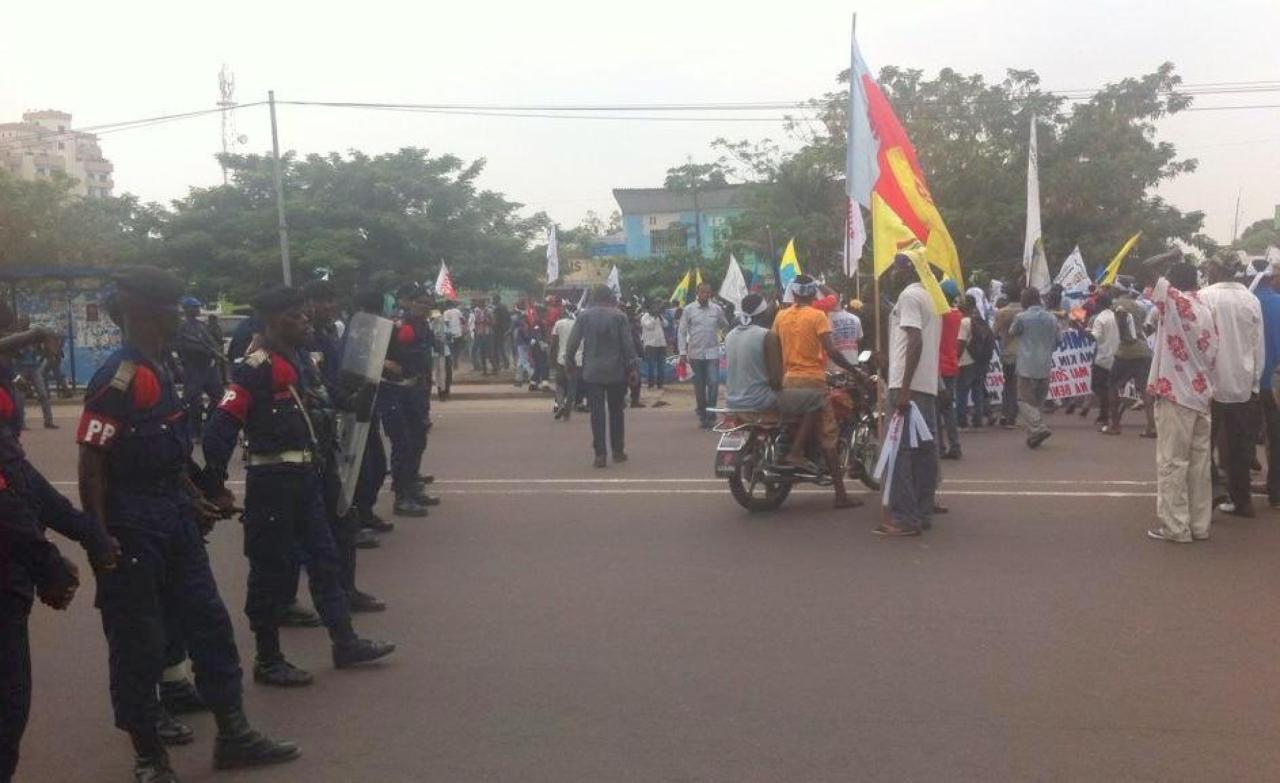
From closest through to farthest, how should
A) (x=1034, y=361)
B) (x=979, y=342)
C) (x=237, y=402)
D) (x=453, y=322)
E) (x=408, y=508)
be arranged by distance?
(x=237, y=402)
(x=408, y=508)
(x=1034, y=361)
(x=979, y=342)
(x=453, y=322)

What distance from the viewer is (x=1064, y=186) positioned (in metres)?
35.3

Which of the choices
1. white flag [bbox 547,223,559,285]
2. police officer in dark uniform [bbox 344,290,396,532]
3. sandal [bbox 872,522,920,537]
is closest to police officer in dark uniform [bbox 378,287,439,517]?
police officer in dark uniform [bbox 344,290,396,532]

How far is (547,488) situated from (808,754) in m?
7.09

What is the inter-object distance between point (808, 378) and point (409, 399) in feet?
9.98

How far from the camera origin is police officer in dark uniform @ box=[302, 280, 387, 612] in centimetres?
602

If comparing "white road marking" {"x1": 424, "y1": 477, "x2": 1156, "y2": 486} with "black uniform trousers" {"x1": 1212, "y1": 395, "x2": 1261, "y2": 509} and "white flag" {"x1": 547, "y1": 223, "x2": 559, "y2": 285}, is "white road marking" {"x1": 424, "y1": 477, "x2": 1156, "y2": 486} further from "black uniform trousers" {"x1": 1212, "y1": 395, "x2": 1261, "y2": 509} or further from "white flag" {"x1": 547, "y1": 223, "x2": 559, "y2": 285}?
"white flag" {"x1": 547, "y1": 223, "x2": 559, "y2": 285}

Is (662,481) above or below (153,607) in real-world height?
below

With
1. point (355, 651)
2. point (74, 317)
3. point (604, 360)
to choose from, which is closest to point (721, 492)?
point (604, 360)

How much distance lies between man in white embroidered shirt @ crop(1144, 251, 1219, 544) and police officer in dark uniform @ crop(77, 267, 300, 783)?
20.2 feet

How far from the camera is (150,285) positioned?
488cm

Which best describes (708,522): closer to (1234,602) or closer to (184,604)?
(1234,602)

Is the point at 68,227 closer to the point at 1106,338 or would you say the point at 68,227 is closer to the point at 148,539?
the point at 1106,338

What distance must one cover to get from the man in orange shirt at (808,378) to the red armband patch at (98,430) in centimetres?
627

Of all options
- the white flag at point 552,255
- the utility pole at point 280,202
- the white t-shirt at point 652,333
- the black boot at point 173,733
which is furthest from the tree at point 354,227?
the black boot at point 173,733
